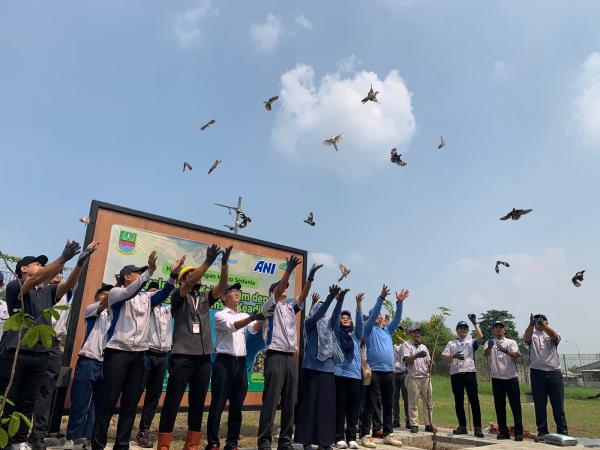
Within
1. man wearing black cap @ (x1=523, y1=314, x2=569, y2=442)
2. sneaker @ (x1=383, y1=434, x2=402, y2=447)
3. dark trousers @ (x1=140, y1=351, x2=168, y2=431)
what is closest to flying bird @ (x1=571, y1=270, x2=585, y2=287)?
man wearing black cap @ (x1=523, y1=314, x2=569, y2=442)

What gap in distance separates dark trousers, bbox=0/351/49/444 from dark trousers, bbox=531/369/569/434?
7535 mm

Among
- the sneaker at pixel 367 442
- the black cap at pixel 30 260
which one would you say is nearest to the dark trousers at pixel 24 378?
the black cap at pixel 30 260

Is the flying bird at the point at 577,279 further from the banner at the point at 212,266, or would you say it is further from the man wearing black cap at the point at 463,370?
the banner at the point at 212,266

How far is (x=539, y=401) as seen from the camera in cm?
801

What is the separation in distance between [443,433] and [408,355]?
1.67 metres

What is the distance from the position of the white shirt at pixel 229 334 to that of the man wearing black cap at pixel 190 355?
0.30 metres

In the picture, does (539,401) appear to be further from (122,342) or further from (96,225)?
(96,225)

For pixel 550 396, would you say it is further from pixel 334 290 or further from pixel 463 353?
pixel 334 290

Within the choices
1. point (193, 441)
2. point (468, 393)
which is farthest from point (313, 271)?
point (468, 393)

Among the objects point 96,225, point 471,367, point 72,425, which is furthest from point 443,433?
point 96,225

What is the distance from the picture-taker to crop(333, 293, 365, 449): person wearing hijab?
638cm

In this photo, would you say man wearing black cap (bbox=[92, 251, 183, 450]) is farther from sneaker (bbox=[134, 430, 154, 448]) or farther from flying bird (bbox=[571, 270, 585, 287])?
flying bird (bbox=[571, 270, 585, 287])

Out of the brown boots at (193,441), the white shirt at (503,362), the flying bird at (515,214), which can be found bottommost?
the brown boots at (193,441)

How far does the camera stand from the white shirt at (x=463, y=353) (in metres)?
8.65
